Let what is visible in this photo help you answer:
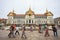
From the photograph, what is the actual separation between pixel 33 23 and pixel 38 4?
0.43 metres

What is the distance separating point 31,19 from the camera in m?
2.70

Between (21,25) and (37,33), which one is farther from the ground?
(21,25)

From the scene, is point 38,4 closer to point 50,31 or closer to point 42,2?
point 42,2

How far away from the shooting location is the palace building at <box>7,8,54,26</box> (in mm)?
2693

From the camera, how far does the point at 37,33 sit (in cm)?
267

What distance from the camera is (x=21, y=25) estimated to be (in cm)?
271

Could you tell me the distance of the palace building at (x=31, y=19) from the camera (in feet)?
8.84

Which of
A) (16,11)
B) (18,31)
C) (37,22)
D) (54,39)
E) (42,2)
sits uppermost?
(42,2)

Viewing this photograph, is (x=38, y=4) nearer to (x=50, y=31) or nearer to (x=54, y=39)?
(x=50, y=31)

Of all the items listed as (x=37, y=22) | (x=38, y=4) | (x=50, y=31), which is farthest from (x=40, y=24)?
(x=38, y=4)

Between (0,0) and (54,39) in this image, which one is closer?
(54,39)

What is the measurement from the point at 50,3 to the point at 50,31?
0.60 m

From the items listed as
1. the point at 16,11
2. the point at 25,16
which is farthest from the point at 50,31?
the point at 16,11

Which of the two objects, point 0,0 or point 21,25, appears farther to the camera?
point 0,0
